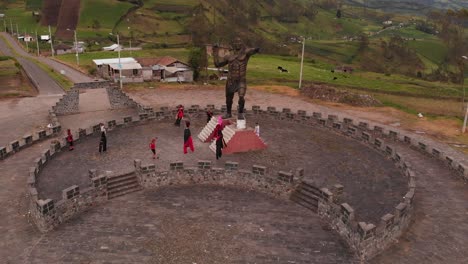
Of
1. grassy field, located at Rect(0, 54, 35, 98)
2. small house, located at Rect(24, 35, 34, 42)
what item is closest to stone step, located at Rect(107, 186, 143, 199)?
grassy field, located at Rect(0, 54, 35, 98)

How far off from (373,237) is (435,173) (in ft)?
36.3

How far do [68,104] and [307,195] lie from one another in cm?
2687

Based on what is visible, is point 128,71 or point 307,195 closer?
point 307,195

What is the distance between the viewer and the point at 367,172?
23.3 meters

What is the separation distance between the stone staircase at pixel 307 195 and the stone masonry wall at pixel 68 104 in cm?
2592

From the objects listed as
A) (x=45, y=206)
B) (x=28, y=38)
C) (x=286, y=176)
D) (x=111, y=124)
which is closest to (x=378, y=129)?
(x=286, y=176)

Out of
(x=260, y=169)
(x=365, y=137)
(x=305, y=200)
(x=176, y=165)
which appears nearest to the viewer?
(x=305, y=200)

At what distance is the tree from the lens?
61469 mm

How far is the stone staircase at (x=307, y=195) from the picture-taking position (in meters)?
19.8

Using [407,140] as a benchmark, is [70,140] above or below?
above

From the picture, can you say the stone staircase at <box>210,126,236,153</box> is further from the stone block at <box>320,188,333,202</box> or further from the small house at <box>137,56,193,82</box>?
the small house at <box>137,56,193,82</box>

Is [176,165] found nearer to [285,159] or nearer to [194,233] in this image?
[194,233]

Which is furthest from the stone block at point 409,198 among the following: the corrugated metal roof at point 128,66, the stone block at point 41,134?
the corrugated metal roof at point 128,66

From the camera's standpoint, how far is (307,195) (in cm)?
2028
